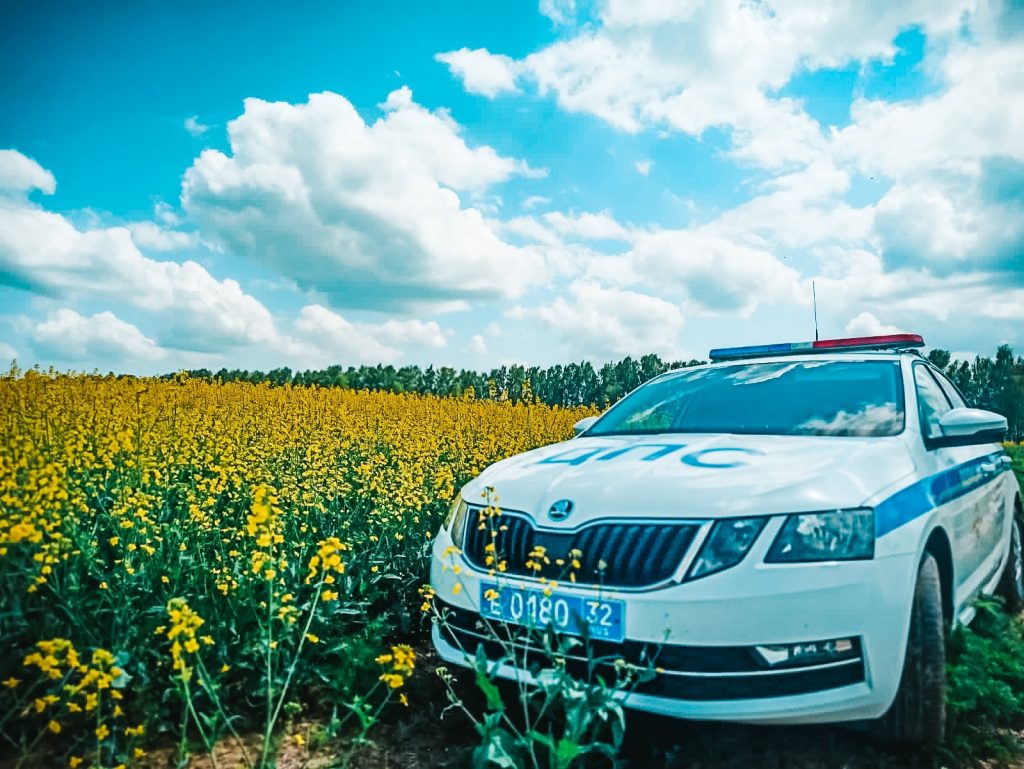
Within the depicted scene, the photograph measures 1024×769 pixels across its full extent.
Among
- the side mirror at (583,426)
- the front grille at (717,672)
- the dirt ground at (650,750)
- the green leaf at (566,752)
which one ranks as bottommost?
the dirt ground at (650,750)

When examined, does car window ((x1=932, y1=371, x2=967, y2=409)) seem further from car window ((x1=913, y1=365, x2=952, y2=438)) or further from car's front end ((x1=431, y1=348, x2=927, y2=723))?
car's front end ((x1=431, y1=348, x2=927, y2=723))

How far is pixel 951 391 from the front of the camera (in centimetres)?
449

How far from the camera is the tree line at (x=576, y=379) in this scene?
28.8 meters

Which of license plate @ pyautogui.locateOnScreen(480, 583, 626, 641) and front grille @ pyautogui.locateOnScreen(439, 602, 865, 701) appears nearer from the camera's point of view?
front grille @ pyautogui.locateOnScreen(439, 602, 865, 701)

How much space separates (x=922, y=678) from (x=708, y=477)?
101 cm

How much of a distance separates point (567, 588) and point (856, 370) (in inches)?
80.9

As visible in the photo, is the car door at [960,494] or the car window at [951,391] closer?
the car door at [960,494]

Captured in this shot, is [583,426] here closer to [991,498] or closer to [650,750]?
[650,750]

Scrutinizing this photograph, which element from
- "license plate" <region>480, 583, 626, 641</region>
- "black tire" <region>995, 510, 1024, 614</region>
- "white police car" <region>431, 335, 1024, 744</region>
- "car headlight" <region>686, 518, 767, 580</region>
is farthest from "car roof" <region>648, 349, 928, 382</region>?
"license plate" <region>480, 583, 626, 641</region>

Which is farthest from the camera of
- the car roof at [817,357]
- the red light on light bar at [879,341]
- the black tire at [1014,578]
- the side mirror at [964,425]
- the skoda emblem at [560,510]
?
the black tire at [1014,578]

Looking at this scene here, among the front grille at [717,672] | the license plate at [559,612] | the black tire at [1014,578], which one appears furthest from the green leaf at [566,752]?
the black tire at [1014,578]

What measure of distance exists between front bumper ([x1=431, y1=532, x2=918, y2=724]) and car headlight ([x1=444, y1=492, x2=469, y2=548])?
2.99 ft

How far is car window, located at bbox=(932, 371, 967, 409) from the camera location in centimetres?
427

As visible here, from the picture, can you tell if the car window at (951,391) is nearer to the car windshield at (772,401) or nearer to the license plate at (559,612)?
the car windshield at (772,401)
